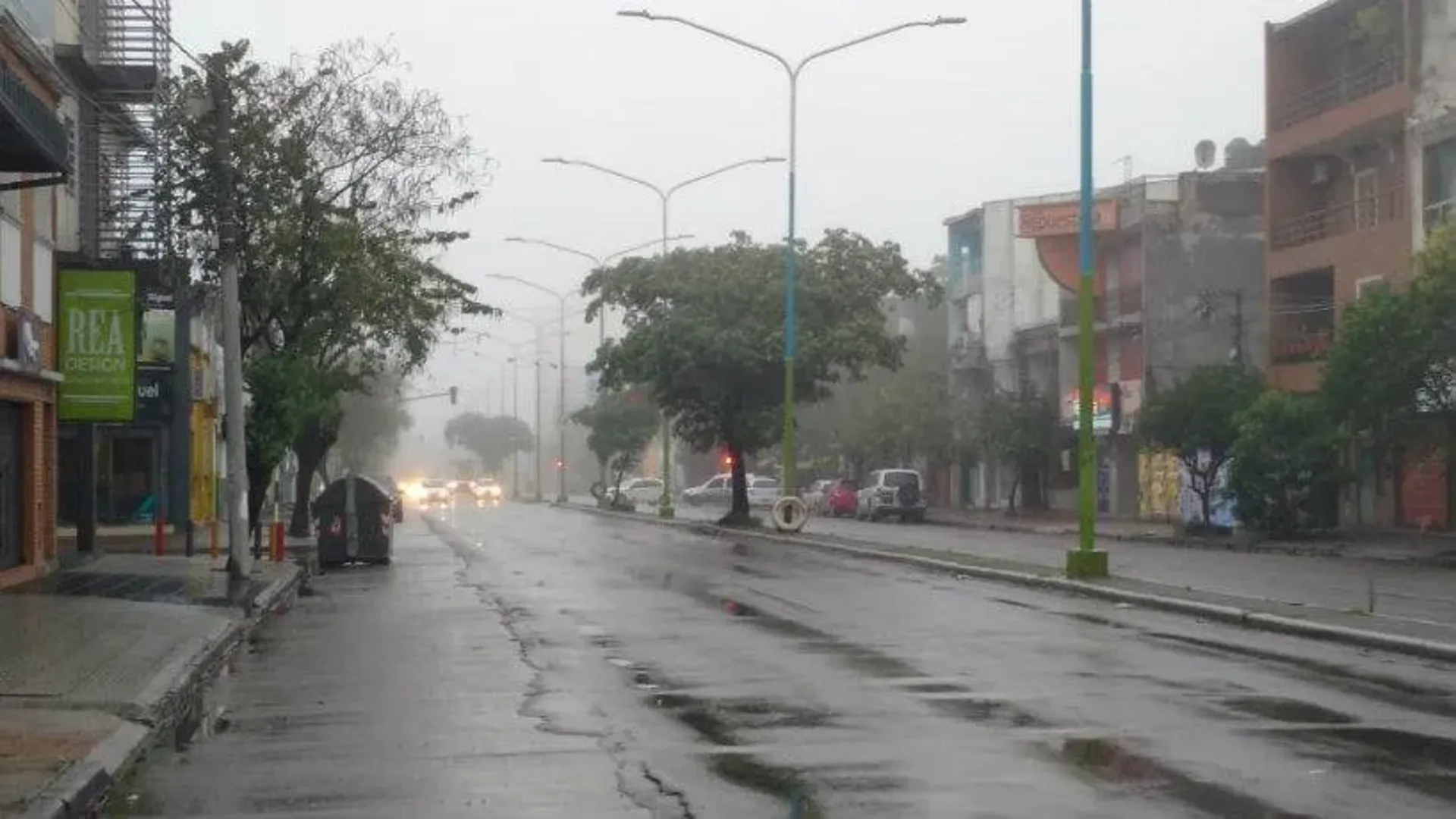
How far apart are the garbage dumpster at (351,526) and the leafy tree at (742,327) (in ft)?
61.0

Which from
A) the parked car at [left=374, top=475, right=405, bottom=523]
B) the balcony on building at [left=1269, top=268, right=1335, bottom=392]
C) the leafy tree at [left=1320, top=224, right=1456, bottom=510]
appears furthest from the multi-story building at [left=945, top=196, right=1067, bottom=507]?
the leafy tree at [left=1320, top=224, right=1456, bottom=510]

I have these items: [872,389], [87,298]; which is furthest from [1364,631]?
[872,389]

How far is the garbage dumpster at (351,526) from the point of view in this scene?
3616 cm

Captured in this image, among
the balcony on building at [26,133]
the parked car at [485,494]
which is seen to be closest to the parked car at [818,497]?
the parked car at [485,494]

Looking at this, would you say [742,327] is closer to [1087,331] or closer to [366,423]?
[1087,331]

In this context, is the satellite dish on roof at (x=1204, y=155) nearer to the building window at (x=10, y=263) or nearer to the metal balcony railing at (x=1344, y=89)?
the metal balcony railing at (x=1344, y=89)

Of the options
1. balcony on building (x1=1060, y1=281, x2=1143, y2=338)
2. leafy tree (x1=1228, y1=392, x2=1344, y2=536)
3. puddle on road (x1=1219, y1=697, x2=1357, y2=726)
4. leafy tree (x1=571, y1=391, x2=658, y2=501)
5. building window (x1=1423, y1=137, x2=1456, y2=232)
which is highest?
building window (x1=1423, y1=137, x2=1456, y2=232)

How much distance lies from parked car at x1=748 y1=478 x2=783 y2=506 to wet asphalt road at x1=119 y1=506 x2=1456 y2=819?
187ft

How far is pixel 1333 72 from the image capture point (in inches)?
2067

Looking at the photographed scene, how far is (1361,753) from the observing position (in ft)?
37.3

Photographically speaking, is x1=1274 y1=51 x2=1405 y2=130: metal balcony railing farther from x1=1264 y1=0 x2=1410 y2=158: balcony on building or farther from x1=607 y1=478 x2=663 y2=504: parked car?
x1=607 y1=478 x2=663 y2=504: parked car

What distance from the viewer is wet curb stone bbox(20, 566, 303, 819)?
10117 millimetres

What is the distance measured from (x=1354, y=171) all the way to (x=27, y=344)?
3573 cm

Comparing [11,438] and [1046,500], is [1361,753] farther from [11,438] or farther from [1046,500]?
[1046,500]
